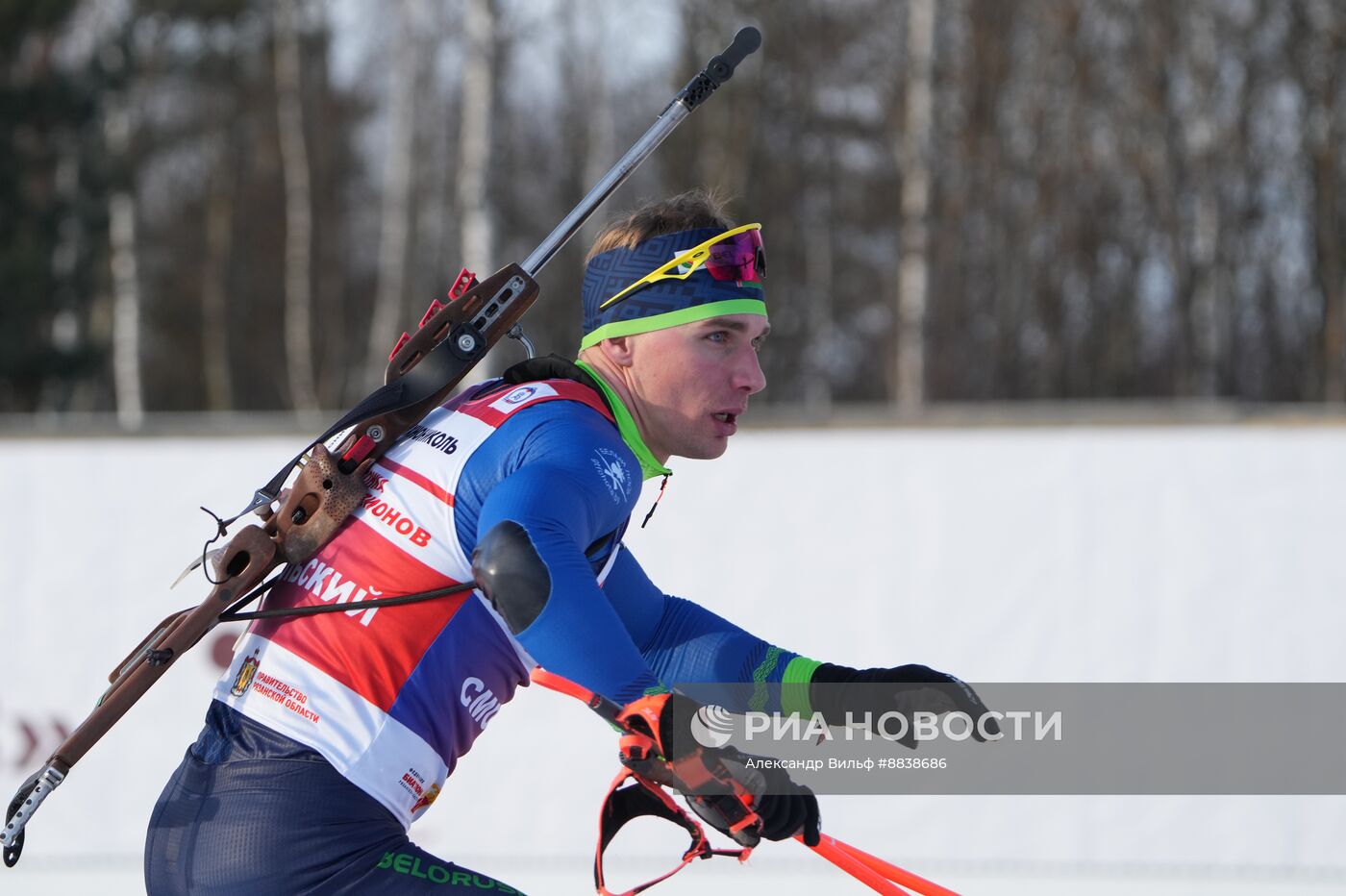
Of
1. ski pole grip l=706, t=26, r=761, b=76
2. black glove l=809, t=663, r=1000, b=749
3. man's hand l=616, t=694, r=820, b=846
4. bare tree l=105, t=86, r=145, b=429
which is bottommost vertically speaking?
man's hand l=616, t=694, r=820, b=846

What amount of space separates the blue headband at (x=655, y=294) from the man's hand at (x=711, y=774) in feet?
2.07

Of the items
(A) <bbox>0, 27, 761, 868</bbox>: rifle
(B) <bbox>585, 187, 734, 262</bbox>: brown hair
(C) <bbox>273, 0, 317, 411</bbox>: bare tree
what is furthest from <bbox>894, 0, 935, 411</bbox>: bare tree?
(A) <bbox>0, 27, 761, 868</bbox>: rifle

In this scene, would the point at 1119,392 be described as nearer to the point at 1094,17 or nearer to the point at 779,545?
the point at 1094,17

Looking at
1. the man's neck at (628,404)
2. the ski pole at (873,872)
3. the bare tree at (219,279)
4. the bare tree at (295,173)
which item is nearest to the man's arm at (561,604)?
the man's neck at (628,404)

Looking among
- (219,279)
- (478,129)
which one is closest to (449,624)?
(478,129)

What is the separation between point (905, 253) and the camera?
1302cm

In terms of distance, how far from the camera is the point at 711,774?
5.35 feet

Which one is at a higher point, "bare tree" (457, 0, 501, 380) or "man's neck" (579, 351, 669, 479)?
"bare tree" (457, 0, 501, 380)

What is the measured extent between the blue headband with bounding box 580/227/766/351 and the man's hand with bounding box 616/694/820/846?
0.63 meters

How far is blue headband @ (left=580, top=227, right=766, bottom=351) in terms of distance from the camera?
2.05m

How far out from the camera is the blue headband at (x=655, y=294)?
2047 millimetres

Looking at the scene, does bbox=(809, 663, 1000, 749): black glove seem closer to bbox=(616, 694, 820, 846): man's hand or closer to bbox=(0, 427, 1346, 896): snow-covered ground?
bbox=(616, 694, 820, 846): man's hand

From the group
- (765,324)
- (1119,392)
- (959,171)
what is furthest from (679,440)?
(1119,392)

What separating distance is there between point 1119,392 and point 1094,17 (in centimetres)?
567
